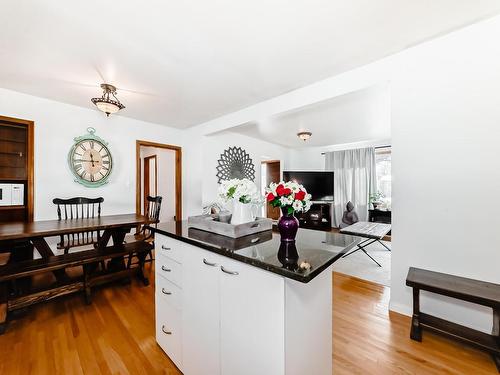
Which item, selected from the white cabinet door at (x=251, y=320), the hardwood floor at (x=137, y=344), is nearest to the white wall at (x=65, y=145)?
the hardwood floor at (x=137, y=344)

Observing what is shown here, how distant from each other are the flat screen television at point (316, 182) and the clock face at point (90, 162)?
4.13 metres

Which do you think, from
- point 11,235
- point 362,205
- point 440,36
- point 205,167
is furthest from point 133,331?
point 362,205

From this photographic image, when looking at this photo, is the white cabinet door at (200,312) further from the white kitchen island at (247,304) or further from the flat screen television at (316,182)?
the flat screen television at (316,182)

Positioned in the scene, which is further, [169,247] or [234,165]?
[234,165]

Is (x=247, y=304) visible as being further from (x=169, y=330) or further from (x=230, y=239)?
(x=169, y=330)

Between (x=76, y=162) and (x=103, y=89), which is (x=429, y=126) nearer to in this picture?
(x=103, y=89)

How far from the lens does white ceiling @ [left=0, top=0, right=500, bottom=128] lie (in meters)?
1.45

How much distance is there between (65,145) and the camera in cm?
305

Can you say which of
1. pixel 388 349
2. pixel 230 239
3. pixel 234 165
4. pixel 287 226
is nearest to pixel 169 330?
pixel 230 239

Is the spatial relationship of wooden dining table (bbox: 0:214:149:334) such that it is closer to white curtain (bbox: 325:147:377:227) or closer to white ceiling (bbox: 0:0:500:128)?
white ceiling (bbox: 0:0:500:128)

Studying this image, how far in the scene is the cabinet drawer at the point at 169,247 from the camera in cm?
136

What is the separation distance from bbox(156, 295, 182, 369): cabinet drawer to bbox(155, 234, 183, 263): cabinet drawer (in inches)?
13.8

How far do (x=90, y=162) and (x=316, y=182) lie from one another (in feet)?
16.6

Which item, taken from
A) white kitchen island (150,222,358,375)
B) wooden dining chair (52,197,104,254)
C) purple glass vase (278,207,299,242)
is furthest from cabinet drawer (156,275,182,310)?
wooden dining chair (52,197,104,254)
